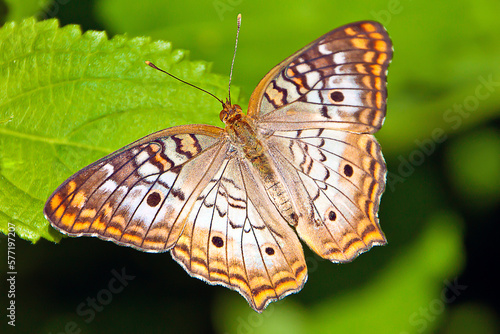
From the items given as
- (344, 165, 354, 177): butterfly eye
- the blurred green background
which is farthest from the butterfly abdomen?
the blurred green background

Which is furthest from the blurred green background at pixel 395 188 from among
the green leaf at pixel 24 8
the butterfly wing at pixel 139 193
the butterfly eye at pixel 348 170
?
the butterfly wing at pixel 139 193

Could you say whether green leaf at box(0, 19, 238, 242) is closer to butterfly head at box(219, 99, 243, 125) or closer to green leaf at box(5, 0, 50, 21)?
butterfly head at box(219, 99, 243, 125)

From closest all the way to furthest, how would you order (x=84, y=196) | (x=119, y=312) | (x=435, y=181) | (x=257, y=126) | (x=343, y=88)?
(x=84, y=196), (x=343, y=88), (x=257, y=126), (x=119, y=312), (x=435, y=181)

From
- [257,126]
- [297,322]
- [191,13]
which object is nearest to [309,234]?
[257,126]

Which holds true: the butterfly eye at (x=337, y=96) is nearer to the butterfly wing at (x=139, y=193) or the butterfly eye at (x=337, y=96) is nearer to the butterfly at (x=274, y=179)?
the butterfly at (x=274, y=179)

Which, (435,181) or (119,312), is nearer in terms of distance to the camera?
(119,312)

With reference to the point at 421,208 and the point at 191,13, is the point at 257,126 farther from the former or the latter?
the point at 421,208

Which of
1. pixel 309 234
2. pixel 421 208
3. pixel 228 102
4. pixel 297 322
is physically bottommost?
pixel 297 322
